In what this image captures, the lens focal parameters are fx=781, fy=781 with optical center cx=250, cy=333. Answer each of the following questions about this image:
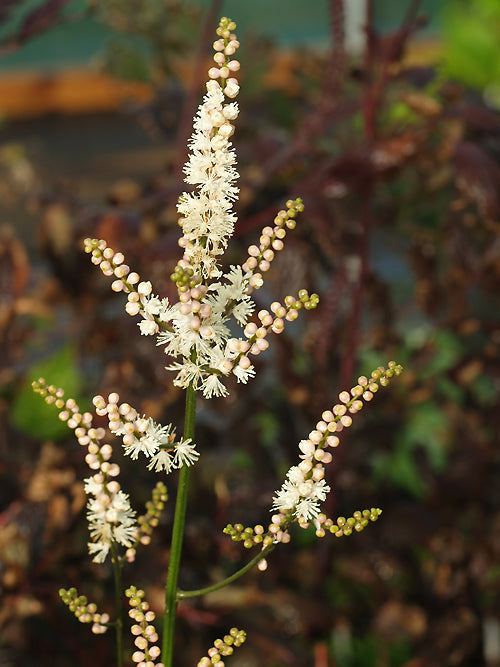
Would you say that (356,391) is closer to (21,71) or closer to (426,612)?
(426,612)

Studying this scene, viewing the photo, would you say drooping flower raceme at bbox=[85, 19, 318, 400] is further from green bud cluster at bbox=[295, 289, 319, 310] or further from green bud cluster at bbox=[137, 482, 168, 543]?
green bud cluster at bbox=[137, 482, 168, 543]

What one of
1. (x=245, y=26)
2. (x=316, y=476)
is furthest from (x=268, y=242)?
(x=245, y=26)

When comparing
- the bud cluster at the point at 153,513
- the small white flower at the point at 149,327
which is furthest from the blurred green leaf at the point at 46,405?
the small white flower at the point at 149,327

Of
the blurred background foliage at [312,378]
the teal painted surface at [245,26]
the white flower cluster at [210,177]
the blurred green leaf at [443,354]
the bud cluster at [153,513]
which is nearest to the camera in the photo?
the white flower cluster at [210,177]

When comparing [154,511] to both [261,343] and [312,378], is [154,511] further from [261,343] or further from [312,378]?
[312,378]

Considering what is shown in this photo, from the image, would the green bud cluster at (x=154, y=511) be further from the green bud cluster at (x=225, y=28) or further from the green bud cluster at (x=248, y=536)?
the green bud cluster at (x=225, y=28)

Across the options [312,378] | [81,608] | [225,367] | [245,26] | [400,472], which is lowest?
[400,472]

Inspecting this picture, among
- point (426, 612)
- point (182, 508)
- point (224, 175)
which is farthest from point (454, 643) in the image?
point (224, 175)

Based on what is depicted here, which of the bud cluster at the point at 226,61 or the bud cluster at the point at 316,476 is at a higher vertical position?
the bud cluster at the point at 226,61
